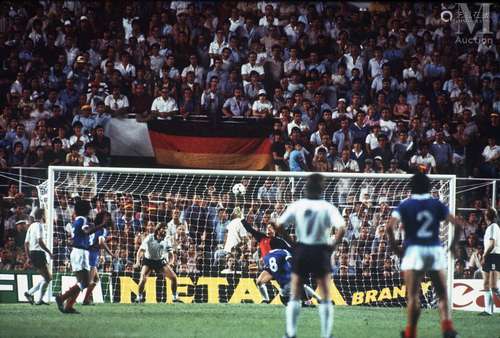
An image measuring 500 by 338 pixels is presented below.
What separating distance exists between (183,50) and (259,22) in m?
2.16

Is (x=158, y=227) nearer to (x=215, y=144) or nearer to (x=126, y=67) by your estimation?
(x=215, y=144)

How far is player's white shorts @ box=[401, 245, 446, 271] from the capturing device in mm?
10766

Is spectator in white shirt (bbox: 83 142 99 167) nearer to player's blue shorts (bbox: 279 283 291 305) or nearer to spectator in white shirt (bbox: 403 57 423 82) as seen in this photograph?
player's blue shorts (bbox: 279 283 291 305)

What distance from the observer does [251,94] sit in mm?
21531

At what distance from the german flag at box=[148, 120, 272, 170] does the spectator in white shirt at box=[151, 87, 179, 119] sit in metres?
0.66

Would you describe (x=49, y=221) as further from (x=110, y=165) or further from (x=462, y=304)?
(x=462, y=304)

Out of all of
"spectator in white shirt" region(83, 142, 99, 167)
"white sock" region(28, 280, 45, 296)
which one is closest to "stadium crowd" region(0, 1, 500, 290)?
"spectator in white shirt" region(83, 142, 99, 167)

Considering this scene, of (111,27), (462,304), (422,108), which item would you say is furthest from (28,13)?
(462,304)

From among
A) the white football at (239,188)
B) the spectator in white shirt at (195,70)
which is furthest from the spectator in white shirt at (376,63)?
the white football at (239,188)

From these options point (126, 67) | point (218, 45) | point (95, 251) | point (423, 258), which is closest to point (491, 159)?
point (218, 45)

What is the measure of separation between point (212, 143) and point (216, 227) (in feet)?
6.95

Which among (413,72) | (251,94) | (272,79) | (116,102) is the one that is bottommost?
(116,102)

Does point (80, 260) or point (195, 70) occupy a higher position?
point (195, 70)

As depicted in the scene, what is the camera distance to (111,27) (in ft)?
75.2
